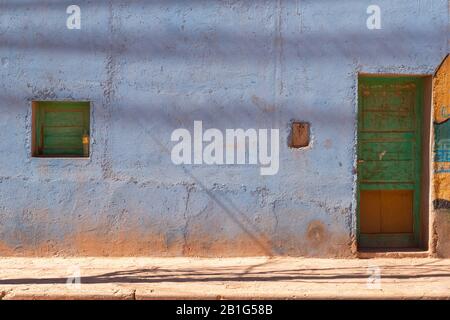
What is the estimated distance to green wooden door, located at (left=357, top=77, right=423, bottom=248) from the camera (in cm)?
747

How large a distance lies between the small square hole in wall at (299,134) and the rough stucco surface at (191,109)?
0.25 feet

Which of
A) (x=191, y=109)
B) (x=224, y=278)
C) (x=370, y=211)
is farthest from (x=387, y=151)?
(x=224, y=278)

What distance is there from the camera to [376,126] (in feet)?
24.5

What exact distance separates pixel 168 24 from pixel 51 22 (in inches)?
54.9

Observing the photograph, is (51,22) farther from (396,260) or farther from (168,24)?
(396,260)

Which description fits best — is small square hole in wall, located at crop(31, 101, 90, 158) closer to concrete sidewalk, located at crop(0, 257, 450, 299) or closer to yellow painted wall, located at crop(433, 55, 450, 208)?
concrete sidewalk, located at crop(0, 257, 450, 299)

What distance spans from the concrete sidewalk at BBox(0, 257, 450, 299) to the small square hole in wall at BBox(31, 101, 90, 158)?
4.30 feet

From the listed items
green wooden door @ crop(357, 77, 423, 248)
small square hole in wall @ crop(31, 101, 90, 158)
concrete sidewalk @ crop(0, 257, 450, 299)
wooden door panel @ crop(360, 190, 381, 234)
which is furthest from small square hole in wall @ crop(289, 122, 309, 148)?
small square hole in wall @ crop(31, 101, 90, 158)

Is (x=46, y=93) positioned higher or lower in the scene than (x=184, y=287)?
higher

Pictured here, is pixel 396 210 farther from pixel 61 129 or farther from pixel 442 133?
pixel 61 129

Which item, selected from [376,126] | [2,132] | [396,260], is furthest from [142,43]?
[396,260]

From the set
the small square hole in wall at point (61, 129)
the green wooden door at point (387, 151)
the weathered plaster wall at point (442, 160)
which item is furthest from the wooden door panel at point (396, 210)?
the small square hole in wall at point (61, 129)

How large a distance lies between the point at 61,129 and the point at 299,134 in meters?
2.89

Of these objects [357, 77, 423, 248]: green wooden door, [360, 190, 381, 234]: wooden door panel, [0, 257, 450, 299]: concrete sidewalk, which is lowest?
[0, 257, 450, 299]: concrete sidewalk
